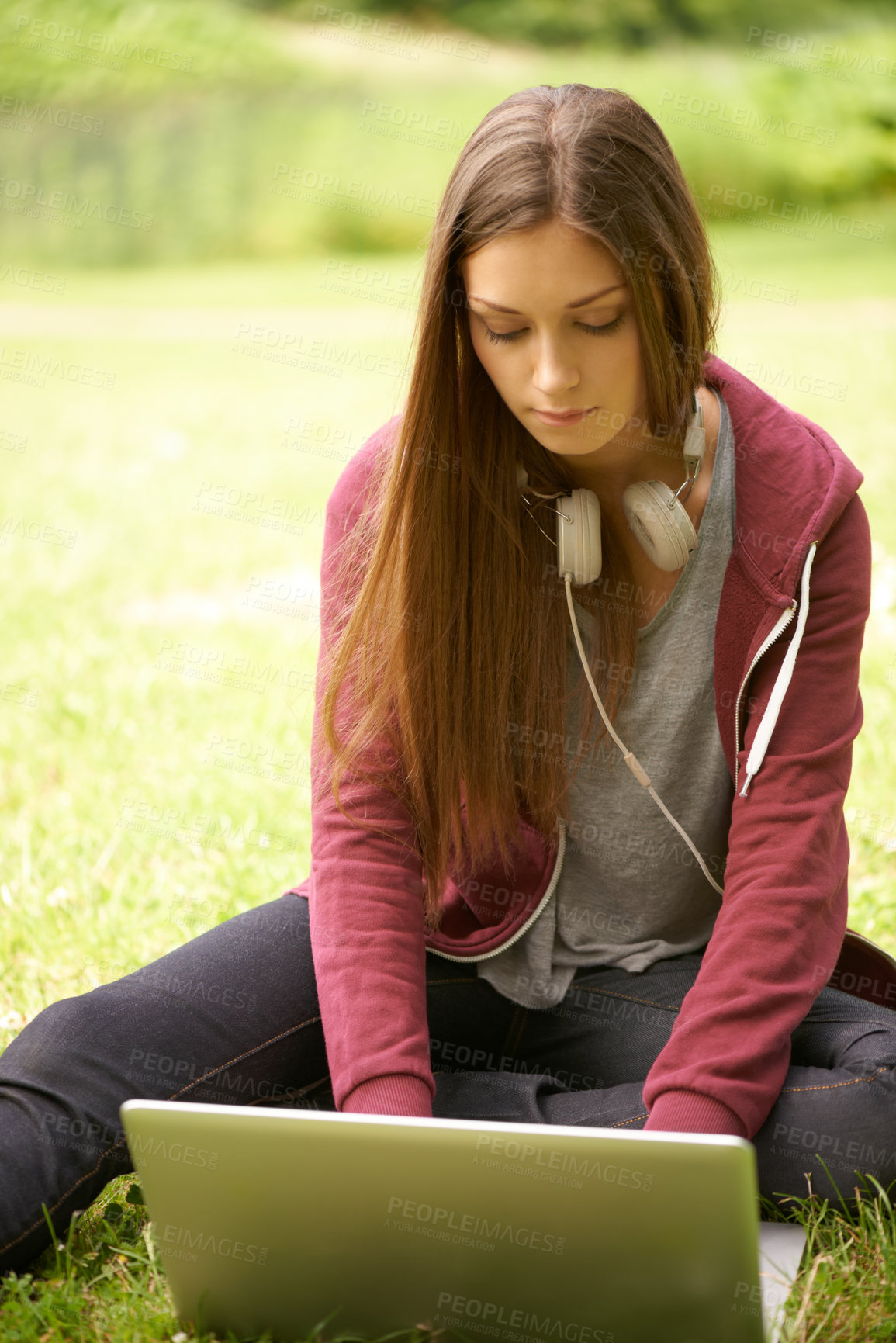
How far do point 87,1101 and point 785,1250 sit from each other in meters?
0.78

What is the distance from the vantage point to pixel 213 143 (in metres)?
14.0

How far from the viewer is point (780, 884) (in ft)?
4.81

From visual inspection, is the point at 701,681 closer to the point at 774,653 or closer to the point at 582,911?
the point at 774,653

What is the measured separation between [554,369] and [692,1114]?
79cm

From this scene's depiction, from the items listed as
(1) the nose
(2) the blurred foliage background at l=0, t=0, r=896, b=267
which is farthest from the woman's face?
(2) the blurred foliage background at l=0, t=0, r=896, b=267

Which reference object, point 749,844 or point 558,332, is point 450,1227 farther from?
point 558,332

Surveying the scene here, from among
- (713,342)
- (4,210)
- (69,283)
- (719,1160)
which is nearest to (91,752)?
(713,342)

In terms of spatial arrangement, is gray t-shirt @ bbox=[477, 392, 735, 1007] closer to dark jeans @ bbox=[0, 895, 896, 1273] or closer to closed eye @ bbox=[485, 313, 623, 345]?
dark jeans @ bbox=[0, 895, 896, 1273]

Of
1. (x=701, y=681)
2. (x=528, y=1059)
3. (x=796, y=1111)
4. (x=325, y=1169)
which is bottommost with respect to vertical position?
(x=528, y=1059)

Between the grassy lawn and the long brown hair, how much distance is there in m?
0.10

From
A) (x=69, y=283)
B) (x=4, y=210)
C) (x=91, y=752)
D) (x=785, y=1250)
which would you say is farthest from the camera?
(x=4, y=210)

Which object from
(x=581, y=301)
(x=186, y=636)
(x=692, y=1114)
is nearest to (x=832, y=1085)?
(x=692, y=1114)

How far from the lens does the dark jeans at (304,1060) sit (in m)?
1.45

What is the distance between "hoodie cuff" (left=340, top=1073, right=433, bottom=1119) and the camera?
4.53 ft
